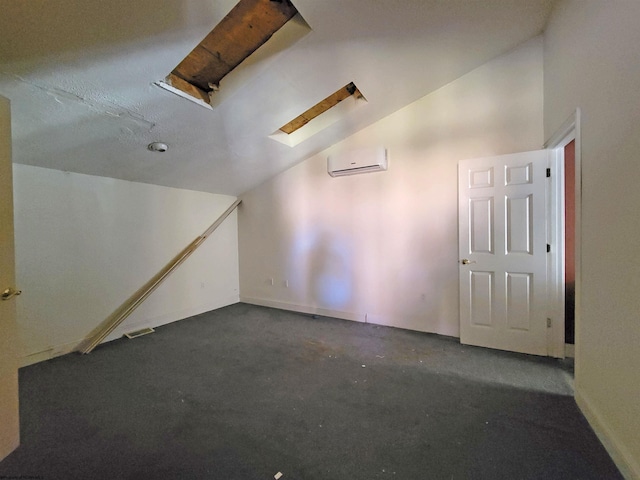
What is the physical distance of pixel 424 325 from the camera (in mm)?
3234

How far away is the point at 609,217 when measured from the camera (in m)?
1.49

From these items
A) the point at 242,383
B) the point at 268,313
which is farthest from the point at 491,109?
the point at 268,313

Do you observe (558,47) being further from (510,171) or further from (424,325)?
(424,325)

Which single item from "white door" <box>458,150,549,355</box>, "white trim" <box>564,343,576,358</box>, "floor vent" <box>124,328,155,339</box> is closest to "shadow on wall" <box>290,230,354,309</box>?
"white door" <box>458,150,549,355</box>

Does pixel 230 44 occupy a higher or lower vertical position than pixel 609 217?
higher

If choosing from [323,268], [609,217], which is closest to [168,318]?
[323,268]

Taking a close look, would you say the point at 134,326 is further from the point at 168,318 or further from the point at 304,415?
the point at 304,415

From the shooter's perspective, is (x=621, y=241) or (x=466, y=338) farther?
(x=466, y=338)

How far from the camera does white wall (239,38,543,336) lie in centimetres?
279

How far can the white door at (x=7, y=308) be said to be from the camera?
1462 mm

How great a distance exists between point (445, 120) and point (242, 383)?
3414mm

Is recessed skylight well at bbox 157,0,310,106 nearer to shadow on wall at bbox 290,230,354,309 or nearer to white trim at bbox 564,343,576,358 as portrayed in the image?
shadow on wall at bbox 290,230,354,309

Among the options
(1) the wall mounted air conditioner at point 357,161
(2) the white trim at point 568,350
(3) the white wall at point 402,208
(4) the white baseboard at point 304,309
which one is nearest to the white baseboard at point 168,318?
(4) the white baseboard at point 304,309

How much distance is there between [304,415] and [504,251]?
2.41 metres
